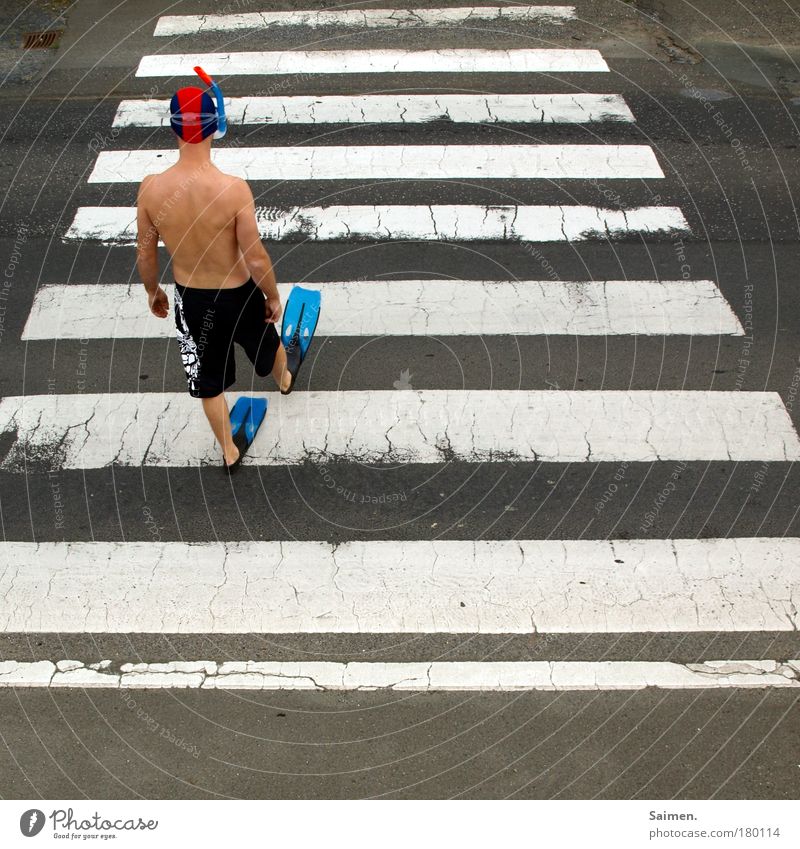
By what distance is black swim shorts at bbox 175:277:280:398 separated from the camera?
183 inches

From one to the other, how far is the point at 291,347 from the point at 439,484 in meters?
1.37

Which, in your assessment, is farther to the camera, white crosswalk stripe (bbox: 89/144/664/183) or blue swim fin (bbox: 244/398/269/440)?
white crosswalk stripe (bbox: 89/144/664/183)

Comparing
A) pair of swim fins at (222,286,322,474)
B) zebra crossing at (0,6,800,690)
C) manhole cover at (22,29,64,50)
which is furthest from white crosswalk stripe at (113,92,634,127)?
pair of swim fins at (222,286,322,474)

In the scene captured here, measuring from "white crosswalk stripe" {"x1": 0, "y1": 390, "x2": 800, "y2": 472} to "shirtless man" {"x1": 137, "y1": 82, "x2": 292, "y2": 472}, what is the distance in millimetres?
451

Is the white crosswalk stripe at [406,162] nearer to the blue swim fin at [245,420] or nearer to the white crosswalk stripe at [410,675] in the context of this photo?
the blue swim fin at [245,420]

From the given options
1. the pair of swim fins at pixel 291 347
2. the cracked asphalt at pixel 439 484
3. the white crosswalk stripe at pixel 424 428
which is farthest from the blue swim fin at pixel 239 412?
the cracked asphalt at pixel 439 484

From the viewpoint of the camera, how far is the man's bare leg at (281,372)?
5434mm

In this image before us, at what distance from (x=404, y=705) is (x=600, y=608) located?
1.01 meters

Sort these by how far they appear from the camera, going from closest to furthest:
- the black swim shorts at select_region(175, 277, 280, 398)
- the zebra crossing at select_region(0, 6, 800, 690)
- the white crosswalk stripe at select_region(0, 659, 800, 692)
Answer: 1. the white crosswalk stripe at select_region(0, 659, 800, 692)
2. the zebra crossing at select_region(0, 6, 800, 690)
3. the black swim shorts at select_region(175, 277, 280, 398)

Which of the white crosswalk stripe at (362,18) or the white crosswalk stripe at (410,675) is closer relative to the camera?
the white crosswalk stripe at (410,675)

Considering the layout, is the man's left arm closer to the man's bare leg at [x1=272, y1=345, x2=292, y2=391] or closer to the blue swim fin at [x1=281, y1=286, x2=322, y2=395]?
the man's bare leg at [x1=272, y1=345, x2=292, y2=391]

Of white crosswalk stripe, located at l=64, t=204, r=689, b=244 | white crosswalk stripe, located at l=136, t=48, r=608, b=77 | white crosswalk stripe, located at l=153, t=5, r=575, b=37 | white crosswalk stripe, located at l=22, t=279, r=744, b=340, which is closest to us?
white crosswalk stripe, located at l=22, t=279, r=744, b=340

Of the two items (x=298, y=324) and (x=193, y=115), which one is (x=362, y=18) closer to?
(x=298, y=324)

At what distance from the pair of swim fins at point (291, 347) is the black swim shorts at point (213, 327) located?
1.60 feet
